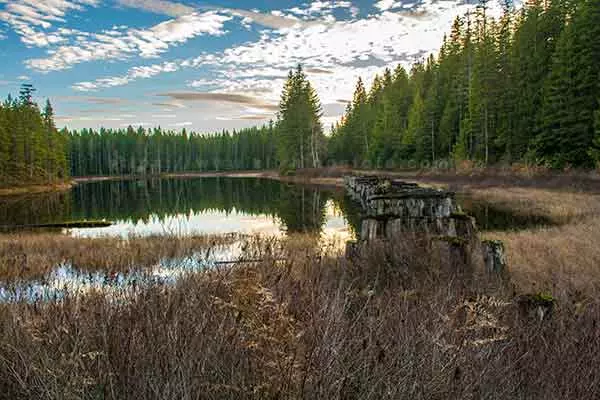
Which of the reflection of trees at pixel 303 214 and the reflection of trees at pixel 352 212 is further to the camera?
the reflection of trees at pixel 303 214

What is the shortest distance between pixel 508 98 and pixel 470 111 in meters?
3.78

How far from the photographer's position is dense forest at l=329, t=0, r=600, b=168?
30.3m

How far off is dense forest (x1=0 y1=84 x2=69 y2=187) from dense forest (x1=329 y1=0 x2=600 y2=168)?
49.4 m

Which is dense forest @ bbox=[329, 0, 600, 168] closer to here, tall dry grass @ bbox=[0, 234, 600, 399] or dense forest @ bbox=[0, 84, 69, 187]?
tall dry grass @ bbox=[0, 234, 600, 399]

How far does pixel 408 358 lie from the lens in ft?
9.14

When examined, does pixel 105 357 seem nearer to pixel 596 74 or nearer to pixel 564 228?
pixel 564 228

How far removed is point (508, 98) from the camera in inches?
1594

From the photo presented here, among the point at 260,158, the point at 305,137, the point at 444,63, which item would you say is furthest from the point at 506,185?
the point at 260,158

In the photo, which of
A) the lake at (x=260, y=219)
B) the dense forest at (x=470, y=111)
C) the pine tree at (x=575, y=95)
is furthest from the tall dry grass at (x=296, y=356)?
the pine tree at (x=575, y=95)

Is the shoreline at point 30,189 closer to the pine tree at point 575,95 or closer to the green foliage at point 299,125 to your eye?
the green foliage at point 299,125

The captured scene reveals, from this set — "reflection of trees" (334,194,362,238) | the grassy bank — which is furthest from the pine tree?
the grassy bank

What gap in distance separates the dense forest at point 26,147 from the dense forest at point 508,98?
162 feet

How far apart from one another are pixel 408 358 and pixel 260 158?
135m

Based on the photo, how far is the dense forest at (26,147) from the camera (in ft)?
190
